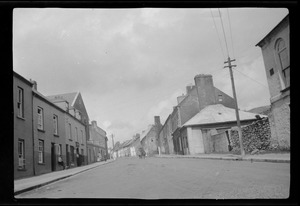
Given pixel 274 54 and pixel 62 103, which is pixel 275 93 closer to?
pixel 274 54

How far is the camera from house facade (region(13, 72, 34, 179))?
12.3 m

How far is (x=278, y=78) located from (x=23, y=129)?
44.5 feet

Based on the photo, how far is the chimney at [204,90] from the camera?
112ft

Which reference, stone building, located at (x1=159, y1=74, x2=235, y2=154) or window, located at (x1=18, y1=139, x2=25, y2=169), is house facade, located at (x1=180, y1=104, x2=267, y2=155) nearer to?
stone building, located at (x1=159, y1=74, x2=235, y2=154)

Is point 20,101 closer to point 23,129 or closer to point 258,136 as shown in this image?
point 23,129

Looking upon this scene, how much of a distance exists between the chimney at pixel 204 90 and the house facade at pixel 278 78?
18.9 meters

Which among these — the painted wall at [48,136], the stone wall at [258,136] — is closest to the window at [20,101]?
the painted wall at [48,136]

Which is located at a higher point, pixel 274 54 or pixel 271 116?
pixel 274 54

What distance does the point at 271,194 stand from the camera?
4211 mm

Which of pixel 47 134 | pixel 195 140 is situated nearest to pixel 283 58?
pixel 47 134
